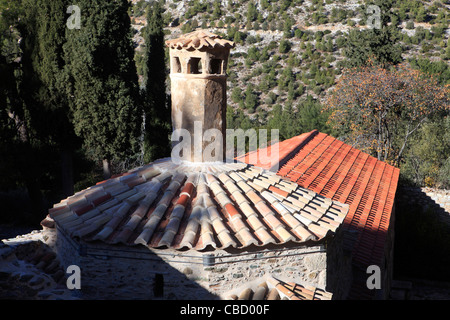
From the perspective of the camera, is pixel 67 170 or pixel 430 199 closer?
pixel 67 170

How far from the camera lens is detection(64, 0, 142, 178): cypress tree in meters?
13.9

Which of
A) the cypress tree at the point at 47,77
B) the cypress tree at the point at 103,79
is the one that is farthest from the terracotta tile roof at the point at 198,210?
the cypress tree at the point at 47,77

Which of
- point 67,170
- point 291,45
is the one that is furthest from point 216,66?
point 291,45

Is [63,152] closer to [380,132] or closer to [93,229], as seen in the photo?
[93,229]

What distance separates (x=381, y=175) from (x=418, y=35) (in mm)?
27531

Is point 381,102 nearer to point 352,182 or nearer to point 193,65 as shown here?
point 352,182

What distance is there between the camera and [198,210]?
17.5 feet

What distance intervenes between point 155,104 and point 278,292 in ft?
41.4

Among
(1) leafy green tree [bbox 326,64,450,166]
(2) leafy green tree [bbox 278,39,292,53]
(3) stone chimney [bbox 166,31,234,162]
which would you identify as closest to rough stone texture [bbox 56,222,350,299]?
(3) stone chimney [bbox 166,31,234,162]

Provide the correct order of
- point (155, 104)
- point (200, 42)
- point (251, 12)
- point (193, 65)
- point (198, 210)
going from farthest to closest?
point (251, 12) < point (155, 104) < point (193, 65) < point (200, 42) < point (198, 210)

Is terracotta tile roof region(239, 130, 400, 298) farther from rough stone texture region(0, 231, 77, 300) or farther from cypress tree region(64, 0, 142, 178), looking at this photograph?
cypress tree region(64, 0, 142, 178)

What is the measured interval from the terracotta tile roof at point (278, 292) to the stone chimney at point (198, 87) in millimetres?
1941

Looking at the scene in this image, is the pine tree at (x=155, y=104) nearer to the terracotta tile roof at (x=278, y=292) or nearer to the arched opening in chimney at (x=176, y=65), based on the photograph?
the arched opening in chimney at (x=176, y=65)
